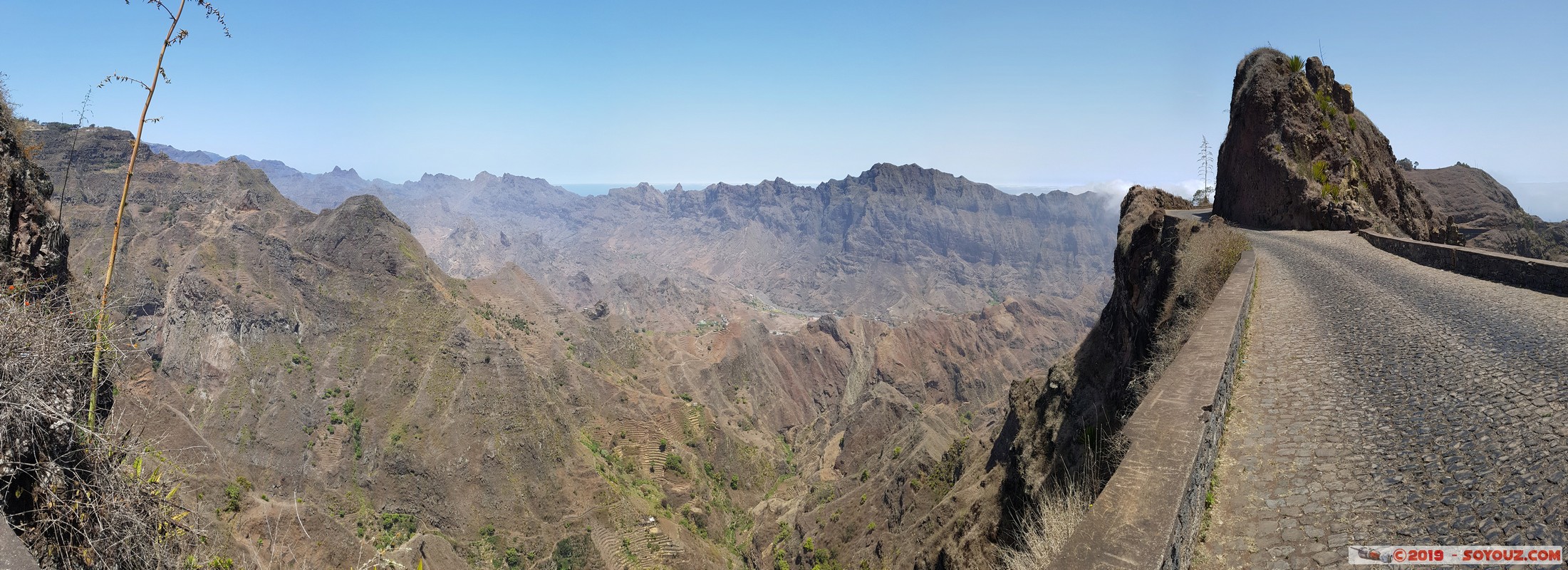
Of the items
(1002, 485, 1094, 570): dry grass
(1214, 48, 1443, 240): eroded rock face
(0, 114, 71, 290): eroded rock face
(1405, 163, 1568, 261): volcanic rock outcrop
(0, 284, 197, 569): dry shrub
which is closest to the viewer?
(0, 284, 197, 569): dry shrub

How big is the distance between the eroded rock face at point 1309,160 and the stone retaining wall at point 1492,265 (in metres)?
7.59

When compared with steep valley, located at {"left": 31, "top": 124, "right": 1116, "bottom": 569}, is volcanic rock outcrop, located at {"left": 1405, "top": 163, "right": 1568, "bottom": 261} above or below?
above

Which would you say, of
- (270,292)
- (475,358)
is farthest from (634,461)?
(270,292)

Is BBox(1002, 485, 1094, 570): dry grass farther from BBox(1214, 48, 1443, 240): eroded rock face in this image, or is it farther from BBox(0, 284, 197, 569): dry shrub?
BBox(1214, 48, 1443, 240): eroded rock face

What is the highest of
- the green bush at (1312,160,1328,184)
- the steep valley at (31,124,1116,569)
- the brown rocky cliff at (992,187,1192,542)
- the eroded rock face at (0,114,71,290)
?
the green bush at (1312,160,1328,184)

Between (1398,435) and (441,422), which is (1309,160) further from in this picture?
(441,422)

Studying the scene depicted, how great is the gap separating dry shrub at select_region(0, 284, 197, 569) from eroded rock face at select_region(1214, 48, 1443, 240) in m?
31.1

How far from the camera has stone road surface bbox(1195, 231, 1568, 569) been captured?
5020 mm

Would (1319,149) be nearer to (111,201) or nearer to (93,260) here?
(93,260)

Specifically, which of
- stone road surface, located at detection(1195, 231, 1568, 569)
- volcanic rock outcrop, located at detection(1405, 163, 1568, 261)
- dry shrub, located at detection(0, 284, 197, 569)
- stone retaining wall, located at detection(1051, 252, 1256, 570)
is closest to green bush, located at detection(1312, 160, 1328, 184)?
volcanic rock outcrop, located at detection(1405, 163, 1568, 261)

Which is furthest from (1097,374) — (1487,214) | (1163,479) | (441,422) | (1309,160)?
(441,422)

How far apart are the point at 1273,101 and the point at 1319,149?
2.78 metres

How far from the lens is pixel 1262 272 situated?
16.3m

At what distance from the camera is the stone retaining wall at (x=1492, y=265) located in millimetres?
11133
